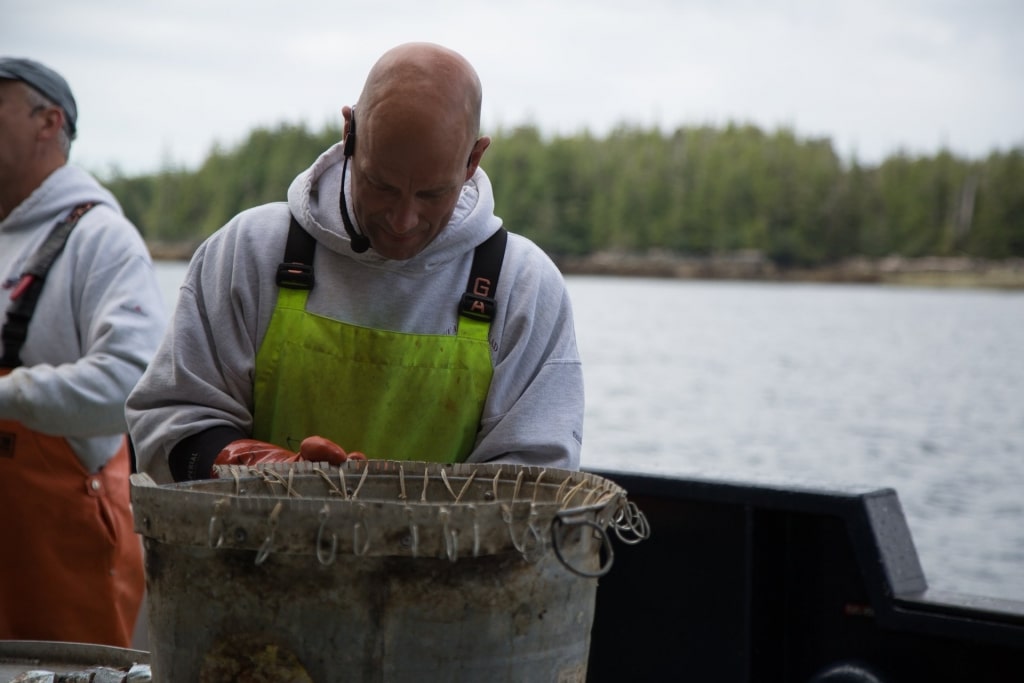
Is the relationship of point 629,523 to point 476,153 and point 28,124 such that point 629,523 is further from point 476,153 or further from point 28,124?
point 28,124

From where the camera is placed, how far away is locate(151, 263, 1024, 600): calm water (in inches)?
620

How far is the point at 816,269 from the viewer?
38.2 metres

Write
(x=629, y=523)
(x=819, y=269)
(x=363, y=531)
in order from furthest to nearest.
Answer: (x=819, y=269), (x=629, y=523), (x=363, y=531)

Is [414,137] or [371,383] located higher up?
[414,137]

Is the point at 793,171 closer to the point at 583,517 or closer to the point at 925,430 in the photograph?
the point at 925,430

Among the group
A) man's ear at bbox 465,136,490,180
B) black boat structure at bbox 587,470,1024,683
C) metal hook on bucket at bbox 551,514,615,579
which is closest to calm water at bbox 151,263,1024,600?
black boat structure at bbox 587,470,1024,683

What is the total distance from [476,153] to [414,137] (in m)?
0.25

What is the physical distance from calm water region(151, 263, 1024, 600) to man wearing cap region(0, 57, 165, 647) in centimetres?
146

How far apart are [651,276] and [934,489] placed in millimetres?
19663

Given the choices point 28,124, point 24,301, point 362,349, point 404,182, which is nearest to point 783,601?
point 362,349

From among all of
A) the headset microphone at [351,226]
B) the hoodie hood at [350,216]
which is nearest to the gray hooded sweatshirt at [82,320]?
the hoodie hood at [350,216]

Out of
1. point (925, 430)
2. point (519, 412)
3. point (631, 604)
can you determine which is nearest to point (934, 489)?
point (925, 430)

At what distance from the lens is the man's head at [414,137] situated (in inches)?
74.8

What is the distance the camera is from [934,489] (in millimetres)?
17203
